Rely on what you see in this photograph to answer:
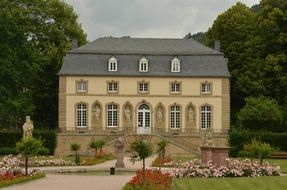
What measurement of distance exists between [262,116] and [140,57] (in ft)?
33.7

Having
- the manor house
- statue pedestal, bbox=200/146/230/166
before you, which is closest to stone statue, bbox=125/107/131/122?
the manor house

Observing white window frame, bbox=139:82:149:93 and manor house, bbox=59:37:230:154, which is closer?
manor house, bbox=59:37:230:154

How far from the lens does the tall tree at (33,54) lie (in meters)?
46.4

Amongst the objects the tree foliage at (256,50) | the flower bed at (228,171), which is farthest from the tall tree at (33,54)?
the flower bed at (228,171)

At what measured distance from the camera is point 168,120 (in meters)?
54.4

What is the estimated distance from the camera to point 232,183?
74.4ft

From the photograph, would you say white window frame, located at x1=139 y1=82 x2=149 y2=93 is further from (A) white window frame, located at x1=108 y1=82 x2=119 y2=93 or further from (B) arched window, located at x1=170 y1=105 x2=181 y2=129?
(B) arched window, located at x1=170 y1=105 x2=181 y2=129

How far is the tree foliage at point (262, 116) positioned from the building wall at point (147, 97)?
2714 mm

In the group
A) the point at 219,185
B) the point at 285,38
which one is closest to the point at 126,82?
the point at 285,38

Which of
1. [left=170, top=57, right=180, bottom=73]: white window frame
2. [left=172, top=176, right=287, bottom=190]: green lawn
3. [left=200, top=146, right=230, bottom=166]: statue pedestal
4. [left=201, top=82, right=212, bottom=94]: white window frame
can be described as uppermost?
[left=170, top=57, right=180, bottom=73]: white window frame

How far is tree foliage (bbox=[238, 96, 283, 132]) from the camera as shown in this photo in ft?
167

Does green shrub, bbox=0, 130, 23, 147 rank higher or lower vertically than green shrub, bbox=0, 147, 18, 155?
higher

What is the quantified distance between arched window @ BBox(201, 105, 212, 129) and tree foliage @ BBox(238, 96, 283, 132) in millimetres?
3445

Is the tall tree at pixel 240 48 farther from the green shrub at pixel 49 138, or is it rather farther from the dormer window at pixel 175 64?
the green shrub at pixel 49 138
